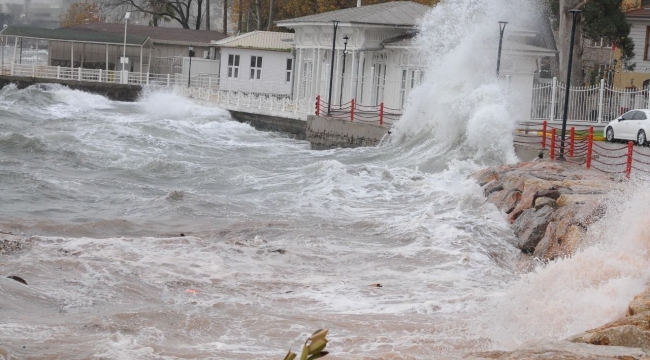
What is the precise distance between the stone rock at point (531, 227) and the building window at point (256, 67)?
40595mm

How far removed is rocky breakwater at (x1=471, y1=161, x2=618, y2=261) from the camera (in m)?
16.2

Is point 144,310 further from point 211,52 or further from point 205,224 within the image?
point 211,52

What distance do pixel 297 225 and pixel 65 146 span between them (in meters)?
15.6

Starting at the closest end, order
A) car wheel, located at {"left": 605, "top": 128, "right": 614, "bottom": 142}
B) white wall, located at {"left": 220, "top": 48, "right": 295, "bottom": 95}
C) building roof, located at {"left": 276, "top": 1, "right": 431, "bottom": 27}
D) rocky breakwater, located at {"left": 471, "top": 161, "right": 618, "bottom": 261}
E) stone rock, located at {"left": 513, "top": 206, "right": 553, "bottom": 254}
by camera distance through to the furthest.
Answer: rocky breakwater, located at {"left": 471, "top": 161, "right": 618, "bottom": 261} < stone rock, located at {"left": 513, "top": 206, "right": 553, "bottom": 254} < car wheel, located at {"left": 605, "top": 128, "right": 614, "bottom": 142} < building roof, located at {"left": 276, "top": 1, "right": 431, "bottom": 27} < white wall, located at {"left": 220, "top": 48, "right": 295, "bottom": 95}

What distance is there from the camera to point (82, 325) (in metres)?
11.2

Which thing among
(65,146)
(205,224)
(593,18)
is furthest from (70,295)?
(593,18)

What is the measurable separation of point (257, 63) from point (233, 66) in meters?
1.69

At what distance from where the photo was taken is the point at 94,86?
2345 inches

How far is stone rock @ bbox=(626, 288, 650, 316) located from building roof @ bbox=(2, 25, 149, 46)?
5589 centimetres

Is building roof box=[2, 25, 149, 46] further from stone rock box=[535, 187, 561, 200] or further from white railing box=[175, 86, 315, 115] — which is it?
stone rock box=[535, 187, 561, 200]

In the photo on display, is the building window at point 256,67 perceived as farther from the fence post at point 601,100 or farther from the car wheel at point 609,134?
the car wheel at point 609,134

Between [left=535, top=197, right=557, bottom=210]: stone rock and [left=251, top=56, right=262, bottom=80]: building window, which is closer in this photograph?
[left=535, top=197, right=557, bottom=210]: stone rock

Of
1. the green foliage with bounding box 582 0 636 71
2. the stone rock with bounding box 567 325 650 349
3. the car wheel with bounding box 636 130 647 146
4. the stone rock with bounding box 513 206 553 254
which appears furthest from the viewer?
the green foliage with bounding box 582 0 636 71

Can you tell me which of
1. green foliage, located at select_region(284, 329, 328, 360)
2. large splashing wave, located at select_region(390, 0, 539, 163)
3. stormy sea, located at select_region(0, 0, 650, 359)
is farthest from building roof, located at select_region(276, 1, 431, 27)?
green foliage, located at select_region(284, 329, 328, 360)
